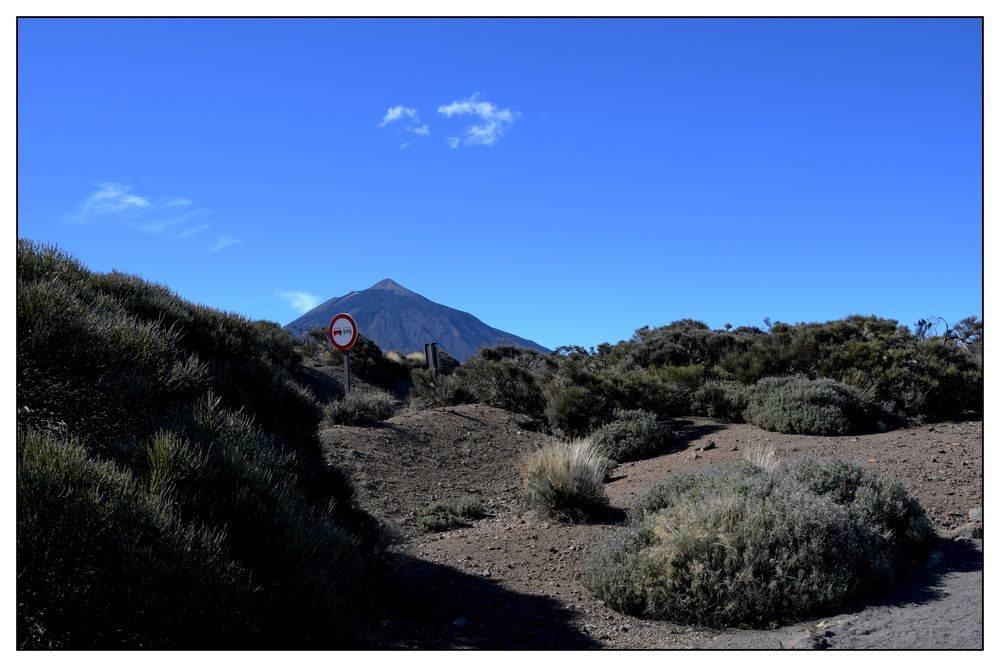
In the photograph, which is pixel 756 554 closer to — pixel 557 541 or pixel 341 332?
pixel 557 541

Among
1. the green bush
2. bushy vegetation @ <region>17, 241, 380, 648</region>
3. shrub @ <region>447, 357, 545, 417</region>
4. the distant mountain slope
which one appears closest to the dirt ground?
shrub @ <region>447, 357, 545, 417</region>

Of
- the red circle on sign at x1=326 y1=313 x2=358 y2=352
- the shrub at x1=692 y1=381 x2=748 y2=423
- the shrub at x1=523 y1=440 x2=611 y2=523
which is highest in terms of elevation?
the red circle on sign at x1=326 y1=313 x2=358 y2=352

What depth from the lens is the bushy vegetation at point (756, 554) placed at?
5965 mm

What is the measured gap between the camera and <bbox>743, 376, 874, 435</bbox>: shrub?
41.1 feet

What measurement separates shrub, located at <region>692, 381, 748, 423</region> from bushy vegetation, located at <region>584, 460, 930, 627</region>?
7212 millimetres

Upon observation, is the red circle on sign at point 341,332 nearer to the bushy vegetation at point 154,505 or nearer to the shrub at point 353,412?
the shrub at point 353,412

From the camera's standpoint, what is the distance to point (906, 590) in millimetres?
6418

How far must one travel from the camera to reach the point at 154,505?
3.86m

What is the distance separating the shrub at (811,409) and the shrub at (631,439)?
1879 mm

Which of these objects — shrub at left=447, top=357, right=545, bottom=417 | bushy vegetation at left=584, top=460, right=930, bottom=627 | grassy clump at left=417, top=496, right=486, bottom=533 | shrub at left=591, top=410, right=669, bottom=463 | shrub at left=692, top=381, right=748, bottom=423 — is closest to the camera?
bushy vegetation at left=584, top=460, right=930, bottom=627

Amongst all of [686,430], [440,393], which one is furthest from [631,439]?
[440,393]

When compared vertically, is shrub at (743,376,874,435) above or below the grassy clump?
above

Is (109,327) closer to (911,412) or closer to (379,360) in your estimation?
(911,412)

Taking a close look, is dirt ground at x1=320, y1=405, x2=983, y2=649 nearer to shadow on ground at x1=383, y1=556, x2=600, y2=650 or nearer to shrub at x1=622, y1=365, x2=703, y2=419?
shadow on ground at x1=383, y1=556, x2=600, y2=650
